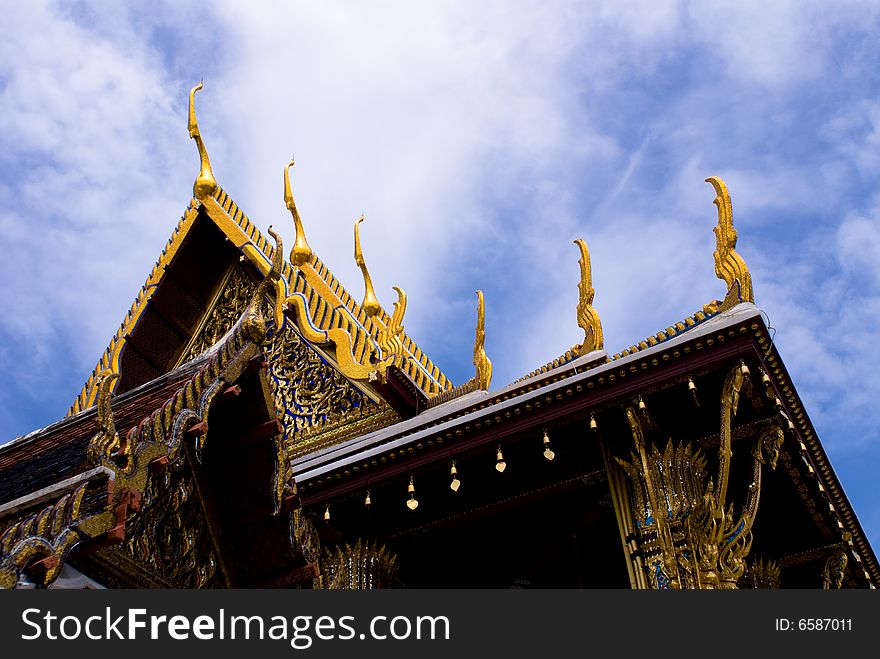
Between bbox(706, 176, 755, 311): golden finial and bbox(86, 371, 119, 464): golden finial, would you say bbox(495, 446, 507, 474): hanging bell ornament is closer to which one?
bbox(706, 176, 755, 311): golden finial

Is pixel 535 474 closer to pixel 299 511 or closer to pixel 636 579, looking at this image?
pixel 636 579

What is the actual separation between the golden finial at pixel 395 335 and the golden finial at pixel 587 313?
5.24 ft

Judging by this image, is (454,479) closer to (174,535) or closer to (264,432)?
(264,432)

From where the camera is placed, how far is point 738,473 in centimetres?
779

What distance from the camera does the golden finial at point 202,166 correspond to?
10.8 metres

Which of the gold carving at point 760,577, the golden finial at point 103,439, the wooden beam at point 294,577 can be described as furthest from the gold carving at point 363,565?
the golden finial at point 103,439

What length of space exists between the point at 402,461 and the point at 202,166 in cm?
498

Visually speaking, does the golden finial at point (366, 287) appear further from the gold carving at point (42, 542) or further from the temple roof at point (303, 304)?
the gold carving at point (42, 542)

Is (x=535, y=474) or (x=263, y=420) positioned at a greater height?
(x=535, y=474)

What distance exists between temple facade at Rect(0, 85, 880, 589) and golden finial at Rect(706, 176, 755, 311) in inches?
0.7

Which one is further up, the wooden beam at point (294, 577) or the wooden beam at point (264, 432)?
the wooden beam at point (264, 432)

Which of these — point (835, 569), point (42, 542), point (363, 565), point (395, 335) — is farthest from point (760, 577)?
point (42, 542)
